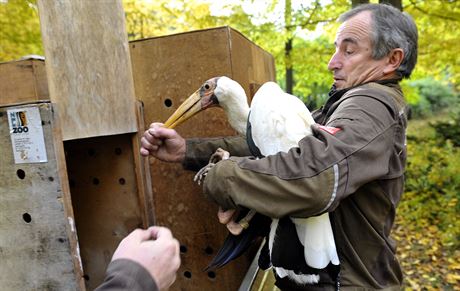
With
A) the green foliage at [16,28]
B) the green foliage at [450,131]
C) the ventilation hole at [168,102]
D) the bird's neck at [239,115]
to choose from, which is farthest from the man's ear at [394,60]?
the green foliage at [450,131]

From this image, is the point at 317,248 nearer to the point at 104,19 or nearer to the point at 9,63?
the point at 104,19

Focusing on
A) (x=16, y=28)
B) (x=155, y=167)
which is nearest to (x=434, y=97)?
(x=16, y=28)

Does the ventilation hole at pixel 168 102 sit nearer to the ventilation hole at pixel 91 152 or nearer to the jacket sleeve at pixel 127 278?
the ventilation hole at pixel 91 152

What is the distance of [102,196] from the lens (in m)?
2.20

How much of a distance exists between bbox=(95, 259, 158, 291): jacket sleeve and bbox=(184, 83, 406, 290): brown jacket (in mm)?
418

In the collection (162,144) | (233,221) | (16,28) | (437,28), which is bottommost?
(233,221)

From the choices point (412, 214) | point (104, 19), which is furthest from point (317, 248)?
point (412, 214)

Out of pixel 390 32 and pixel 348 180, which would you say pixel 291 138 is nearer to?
pixel 348 180

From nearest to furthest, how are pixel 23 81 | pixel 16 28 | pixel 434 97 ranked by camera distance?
1. pixel 23 81
2. pixel 16 28
3. pixel 434 97

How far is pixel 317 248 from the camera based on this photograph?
1.43m

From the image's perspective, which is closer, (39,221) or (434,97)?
(39,221)

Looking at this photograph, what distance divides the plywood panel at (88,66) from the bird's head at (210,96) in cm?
27

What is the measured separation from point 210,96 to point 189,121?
1.17ft

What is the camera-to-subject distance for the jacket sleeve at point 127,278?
1.06 m
